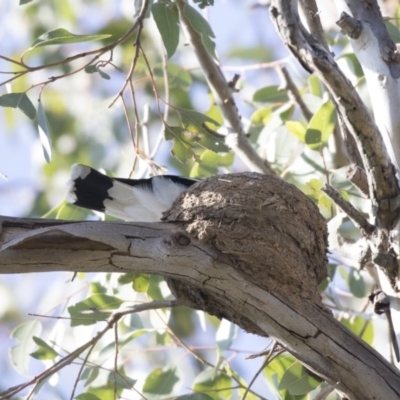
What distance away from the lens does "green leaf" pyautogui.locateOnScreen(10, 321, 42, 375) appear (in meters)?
3.30

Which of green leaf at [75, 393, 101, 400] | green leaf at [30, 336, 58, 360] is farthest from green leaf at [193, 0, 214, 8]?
green leaf at [75, 393, 101, 400]

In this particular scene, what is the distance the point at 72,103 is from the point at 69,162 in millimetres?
684

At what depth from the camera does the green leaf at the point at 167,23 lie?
2742 mm

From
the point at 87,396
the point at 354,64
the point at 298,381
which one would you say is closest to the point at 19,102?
the point at 87,396

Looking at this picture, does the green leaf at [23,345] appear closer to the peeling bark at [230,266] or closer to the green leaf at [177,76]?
the peeling bark at [230,266]

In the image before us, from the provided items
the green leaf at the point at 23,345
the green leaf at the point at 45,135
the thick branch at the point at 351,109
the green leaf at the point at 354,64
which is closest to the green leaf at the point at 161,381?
the green leaf at the point at 23,345

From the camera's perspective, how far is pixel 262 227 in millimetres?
2562

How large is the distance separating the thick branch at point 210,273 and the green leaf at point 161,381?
1.12 m

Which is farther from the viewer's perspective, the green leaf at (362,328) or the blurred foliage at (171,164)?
the green leaf at (362,328)

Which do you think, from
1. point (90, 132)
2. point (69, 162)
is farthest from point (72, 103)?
point (90, 132)

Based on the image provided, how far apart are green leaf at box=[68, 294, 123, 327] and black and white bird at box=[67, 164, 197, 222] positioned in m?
0.35

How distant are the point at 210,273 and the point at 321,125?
1.16 meters

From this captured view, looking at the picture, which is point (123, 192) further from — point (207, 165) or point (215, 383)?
point (215, 383)

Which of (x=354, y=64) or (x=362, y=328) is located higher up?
(x=354, y=64)
